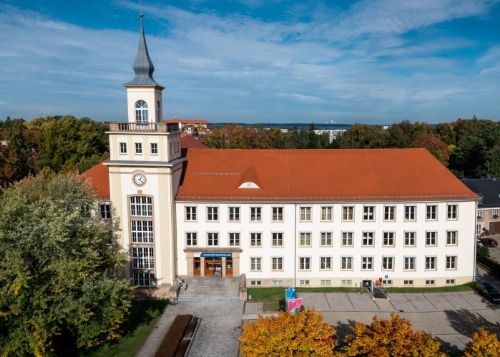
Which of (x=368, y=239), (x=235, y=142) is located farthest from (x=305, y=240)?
(x=235, y=142)

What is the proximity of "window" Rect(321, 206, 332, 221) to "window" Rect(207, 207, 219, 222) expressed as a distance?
1001cm

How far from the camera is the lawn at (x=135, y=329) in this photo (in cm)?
2992

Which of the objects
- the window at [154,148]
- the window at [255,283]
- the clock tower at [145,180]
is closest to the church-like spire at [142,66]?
the clock tower at [145,180]

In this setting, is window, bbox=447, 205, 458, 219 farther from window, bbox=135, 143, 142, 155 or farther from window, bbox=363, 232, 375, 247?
window, bbox=135, 143, 142, 155

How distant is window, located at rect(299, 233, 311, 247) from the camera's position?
40969mm

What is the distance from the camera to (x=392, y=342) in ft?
73.4

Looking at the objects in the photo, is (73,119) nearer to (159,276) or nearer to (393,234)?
(159,276)

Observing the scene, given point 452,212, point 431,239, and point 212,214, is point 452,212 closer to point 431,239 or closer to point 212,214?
point 431,239

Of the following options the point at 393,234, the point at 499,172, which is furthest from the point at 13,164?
the point at 499,172

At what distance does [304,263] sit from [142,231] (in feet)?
51.2

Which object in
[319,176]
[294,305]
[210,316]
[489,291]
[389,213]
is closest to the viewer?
[294,305]

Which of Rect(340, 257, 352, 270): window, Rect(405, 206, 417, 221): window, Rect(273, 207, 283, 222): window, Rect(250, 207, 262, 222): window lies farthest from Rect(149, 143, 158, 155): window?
Rect(405, 206, 417, 221): window

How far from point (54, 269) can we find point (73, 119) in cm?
5182

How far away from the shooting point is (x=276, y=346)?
2144 cm
